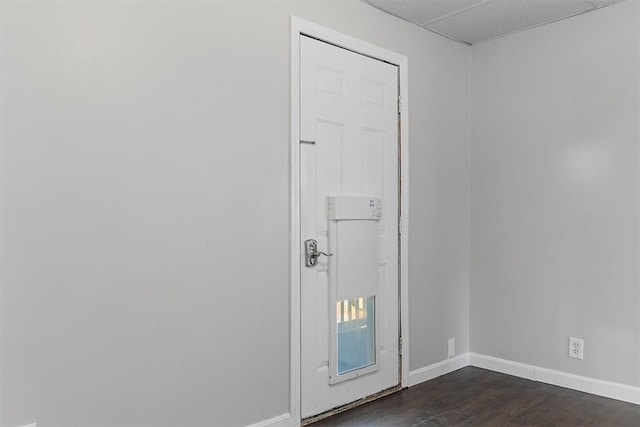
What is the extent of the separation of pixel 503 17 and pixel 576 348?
7.70 feet

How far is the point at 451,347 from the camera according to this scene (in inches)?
154

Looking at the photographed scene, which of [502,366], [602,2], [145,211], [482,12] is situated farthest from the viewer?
[502,366]

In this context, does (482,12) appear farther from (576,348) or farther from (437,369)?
(437,369)

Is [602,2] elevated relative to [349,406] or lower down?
elevated

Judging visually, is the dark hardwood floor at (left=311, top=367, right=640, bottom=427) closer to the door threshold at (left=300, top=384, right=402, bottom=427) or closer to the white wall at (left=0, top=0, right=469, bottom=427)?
the door threshold at (left=300, top=384, right=402, bottom=427)

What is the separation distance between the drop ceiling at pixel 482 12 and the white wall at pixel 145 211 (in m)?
0.58

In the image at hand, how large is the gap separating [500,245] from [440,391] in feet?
3.98

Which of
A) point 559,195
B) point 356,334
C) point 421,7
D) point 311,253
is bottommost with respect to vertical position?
point 356,334

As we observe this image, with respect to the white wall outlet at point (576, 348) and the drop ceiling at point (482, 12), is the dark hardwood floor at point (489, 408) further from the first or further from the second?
the drop ceiling at point (482, 12)

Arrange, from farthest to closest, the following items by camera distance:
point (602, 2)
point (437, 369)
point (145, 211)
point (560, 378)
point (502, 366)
A: point (502, 366)
point (437, 369)
point (560, 378)
point (602, 2)
point (145, 211)

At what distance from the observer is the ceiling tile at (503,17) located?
334 centimetres

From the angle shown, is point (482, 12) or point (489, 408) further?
point (482, 12)

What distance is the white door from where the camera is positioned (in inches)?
117

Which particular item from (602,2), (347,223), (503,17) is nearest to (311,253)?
(347,223)
